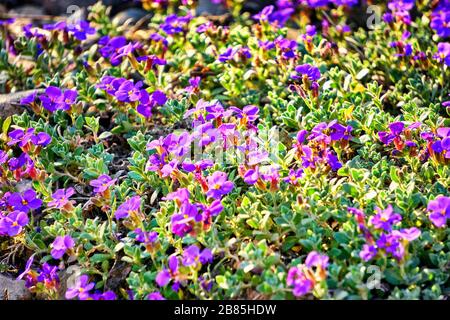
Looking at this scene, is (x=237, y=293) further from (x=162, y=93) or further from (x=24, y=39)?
(x=24, y=39)

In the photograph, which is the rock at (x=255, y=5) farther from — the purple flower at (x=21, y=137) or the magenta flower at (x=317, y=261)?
the magenta flower at (x=317, y=261)

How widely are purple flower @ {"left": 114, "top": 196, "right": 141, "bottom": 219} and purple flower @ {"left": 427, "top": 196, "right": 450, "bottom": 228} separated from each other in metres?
1.25

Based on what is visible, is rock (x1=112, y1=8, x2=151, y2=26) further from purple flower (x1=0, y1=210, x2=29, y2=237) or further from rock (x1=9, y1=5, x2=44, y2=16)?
purple flower (x1=0, y1=210, x2=29, y2=237)

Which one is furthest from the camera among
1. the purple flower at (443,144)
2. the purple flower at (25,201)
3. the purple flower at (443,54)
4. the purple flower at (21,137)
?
the purple flower at (443,54)

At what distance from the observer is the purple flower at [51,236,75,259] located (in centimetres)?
307

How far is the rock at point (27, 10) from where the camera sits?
5703 mm

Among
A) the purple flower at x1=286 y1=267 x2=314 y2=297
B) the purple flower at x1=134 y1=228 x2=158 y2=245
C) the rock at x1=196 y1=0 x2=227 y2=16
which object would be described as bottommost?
the purple flower at x1=134 y1=228 x2=158 y2=245

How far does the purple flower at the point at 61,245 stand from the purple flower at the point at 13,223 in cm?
22

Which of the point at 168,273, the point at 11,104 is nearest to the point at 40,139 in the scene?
the point at 11,104

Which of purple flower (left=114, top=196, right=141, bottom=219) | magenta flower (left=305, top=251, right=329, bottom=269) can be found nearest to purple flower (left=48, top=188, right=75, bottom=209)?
purple flower (left=114, top=196, right=141, bottom=219)

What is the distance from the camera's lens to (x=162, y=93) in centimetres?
386

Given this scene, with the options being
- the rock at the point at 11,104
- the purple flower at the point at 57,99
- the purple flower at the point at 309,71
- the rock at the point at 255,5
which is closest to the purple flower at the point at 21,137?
the purple flower at the point at 57,99

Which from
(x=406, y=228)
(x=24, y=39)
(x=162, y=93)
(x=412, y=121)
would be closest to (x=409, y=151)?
(x=412, y=121)

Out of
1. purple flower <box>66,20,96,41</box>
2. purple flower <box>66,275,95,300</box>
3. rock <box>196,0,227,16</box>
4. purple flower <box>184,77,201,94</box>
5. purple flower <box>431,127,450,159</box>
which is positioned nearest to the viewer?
purple flower <box>66,275,95,300</box>
